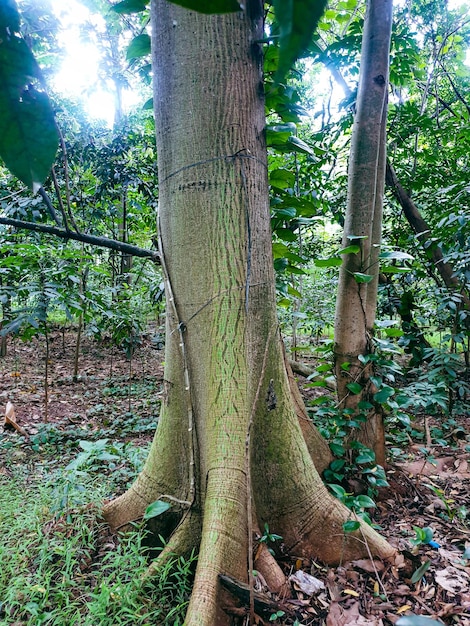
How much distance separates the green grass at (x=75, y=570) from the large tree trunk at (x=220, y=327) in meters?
0.12

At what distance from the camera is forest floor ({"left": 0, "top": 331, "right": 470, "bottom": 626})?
1.37 meters

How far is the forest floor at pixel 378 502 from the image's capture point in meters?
1.37

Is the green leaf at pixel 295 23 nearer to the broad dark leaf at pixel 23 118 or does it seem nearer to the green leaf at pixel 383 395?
the broad dark leaf at pixel 23 118

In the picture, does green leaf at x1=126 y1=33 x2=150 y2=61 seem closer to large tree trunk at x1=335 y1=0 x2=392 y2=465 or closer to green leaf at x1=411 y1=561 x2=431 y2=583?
large tree trunk at x1=335 y1=0 x2=392 y2=465

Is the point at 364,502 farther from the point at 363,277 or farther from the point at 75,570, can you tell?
the point at 75,570

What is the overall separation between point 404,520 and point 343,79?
11.5 feet

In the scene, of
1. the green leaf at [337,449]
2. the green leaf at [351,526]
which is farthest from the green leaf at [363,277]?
the green leaf at [351,526]

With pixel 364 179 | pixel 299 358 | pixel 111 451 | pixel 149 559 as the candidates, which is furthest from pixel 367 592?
pixel 299 358

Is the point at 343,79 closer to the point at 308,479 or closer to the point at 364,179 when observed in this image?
the point at 364,179

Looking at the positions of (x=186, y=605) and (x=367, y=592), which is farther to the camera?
(x=367, y=592)

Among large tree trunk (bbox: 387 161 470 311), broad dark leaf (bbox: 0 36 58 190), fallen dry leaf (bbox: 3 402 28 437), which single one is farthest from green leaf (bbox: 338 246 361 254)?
fallen dry leaf (bbox: 3 402 28 437)

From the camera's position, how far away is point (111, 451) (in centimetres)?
234

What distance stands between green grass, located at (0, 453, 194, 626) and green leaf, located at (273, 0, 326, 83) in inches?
56.2

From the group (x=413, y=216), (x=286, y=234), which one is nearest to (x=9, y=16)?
(x=286, y=234)
